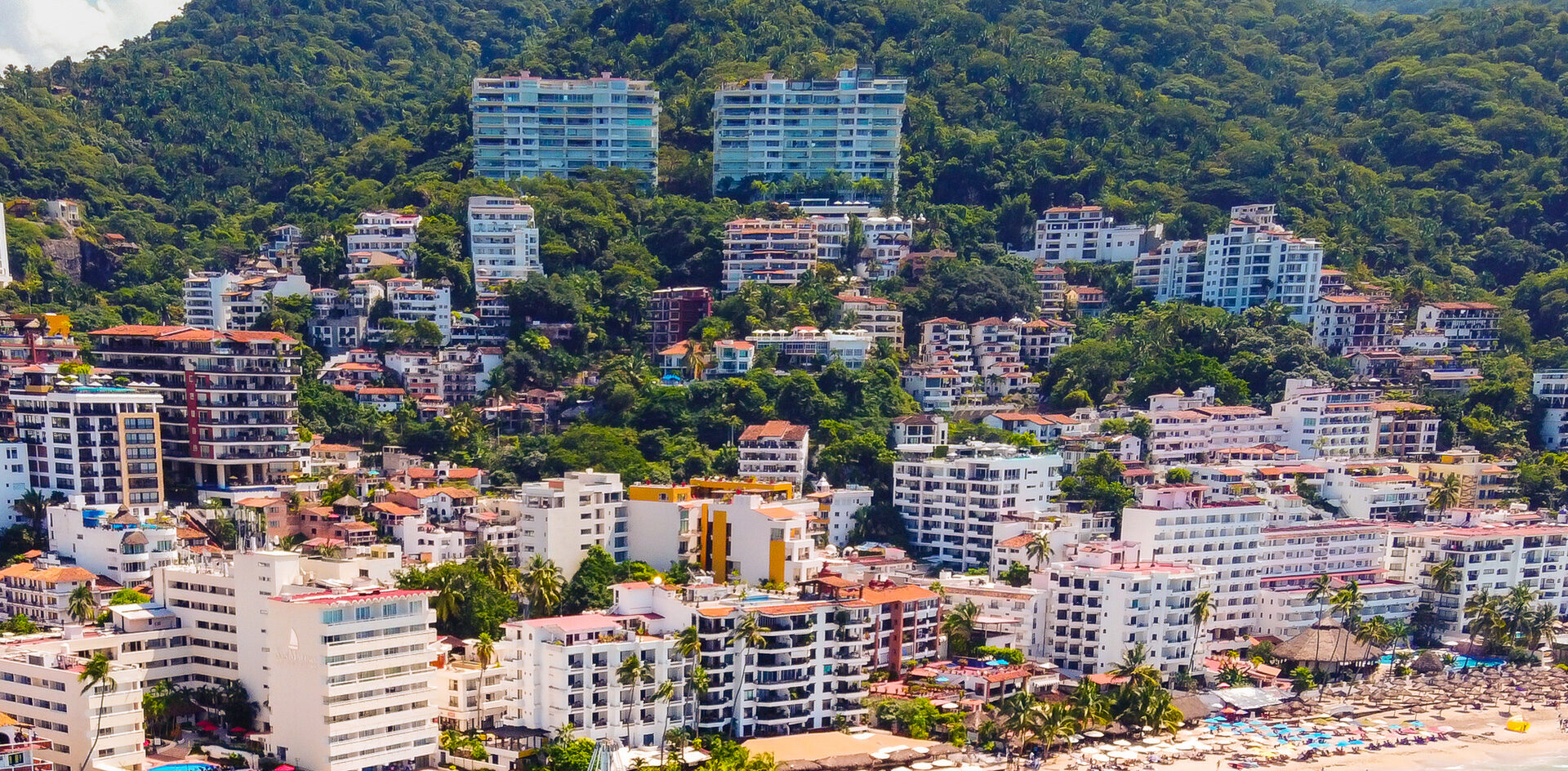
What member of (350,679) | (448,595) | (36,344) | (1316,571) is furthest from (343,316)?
(1316,571)

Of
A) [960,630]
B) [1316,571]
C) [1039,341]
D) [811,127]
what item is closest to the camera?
[960,630]

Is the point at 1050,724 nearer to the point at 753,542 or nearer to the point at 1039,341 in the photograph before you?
the point at 753,542

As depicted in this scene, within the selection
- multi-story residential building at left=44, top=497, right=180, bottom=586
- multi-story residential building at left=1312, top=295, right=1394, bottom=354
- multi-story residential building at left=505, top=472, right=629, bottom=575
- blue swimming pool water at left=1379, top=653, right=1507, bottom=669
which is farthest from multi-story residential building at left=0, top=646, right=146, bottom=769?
multi-story residential building at left=1312, top=295, right=1394, bottom=354

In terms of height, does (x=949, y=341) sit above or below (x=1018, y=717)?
above

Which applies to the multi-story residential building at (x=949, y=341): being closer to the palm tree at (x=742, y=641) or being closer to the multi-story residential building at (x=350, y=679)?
the palm tree at (x=742, y=641)

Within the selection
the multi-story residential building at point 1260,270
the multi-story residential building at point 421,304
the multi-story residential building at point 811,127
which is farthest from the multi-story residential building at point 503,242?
the multi-story residential building at point 1260,270

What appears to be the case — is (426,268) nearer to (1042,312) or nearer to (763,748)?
(1042,312)

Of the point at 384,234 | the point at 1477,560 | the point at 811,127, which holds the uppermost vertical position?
the point at 811,127

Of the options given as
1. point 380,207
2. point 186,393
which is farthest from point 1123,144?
point 186,393
